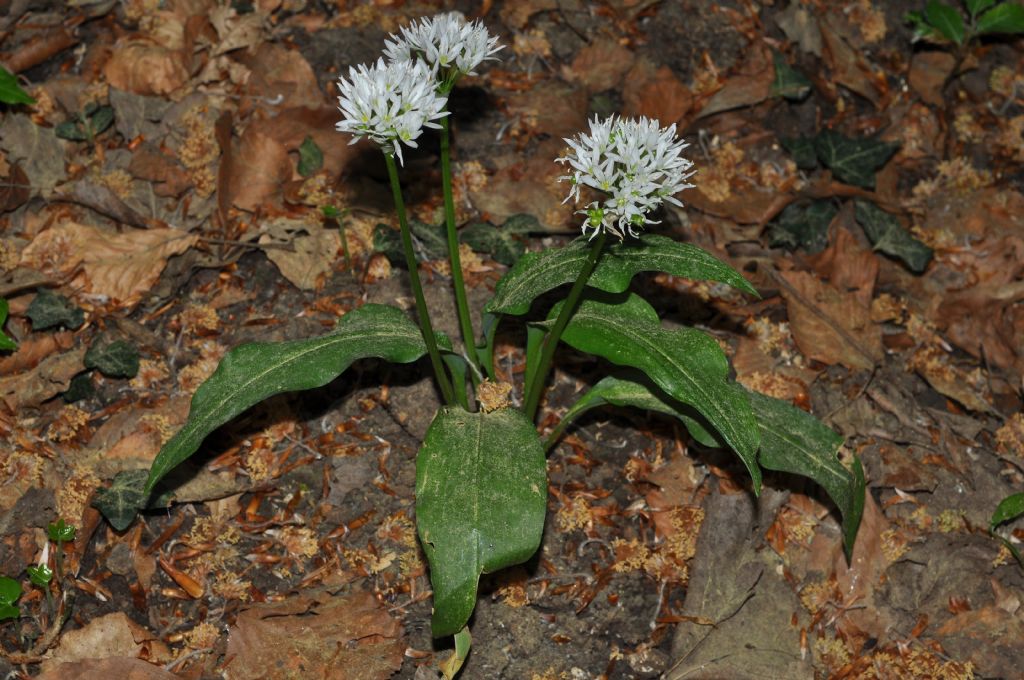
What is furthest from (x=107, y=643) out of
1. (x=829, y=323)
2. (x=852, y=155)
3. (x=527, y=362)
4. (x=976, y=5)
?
(x=976, y=5)

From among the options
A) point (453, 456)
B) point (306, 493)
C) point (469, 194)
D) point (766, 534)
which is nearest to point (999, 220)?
point (766, 534)

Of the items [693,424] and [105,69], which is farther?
[105,69]

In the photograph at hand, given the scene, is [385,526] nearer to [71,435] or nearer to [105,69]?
[71,435]

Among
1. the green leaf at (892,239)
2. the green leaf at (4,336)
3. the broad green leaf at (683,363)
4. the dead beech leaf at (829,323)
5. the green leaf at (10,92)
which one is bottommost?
the dead beech leaf at (829,323)

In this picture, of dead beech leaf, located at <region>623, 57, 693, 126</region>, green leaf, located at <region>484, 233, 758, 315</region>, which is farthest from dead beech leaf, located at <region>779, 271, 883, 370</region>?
green leaf, located at <region>484, 233, 758, 315</region>

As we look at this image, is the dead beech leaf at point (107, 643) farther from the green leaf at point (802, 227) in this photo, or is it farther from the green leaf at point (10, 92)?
the green leaf at point (802, 227)

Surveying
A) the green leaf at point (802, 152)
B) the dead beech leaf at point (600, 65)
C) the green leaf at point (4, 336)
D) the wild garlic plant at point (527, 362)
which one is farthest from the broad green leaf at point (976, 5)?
the green leaf at point (4, 336)
